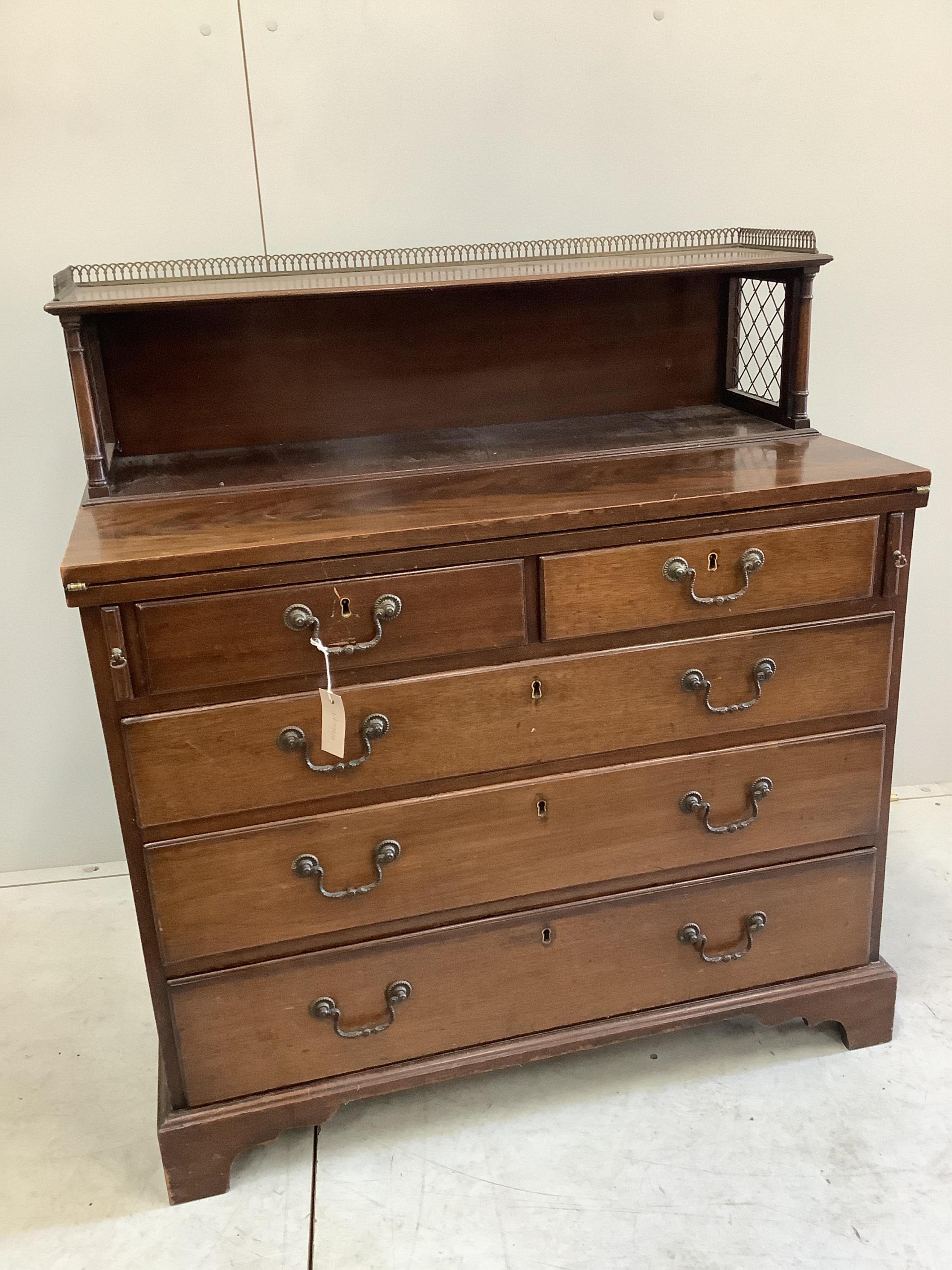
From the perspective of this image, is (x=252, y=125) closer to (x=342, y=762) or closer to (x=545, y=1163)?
(x=342, y=762)

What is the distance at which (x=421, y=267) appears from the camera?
191cm

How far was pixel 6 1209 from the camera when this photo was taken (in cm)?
172

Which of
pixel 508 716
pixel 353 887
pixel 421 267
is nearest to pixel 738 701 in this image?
pixel 508 716

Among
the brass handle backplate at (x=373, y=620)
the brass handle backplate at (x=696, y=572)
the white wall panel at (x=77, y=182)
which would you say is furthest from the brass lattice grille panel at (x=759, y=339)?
the white wall panel at (x=77, y=182)

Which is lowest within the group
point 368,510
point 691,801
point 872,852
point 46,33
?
point 872,852

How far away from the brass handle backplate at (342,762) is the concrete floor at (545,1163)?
0.70 m

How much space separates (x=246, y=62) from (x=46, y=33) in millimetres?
357

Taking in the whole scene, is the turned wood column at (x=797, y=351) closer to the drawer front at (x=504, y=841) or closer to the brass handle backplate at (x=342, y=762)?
the drawer front at (x=504, y=841)

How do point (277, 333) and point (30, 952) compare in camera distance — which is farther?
point (30, 952)

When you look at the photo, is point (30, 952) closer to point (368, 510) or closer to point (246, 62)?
point (368, 510)

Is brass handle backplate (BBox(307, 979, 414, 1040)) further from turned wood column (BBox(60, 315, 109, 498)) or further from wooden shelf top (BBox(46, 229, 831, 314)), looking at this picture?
wooden shelf top (BBox(46, 229, 831, 314))

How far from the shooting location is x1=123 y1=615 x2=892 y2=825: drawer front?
1523 mm

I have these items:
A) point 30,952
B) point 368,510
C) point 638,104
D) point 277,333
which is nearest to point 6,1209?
point 30,952

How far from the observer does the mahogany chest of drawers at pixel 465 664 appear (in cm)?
151
